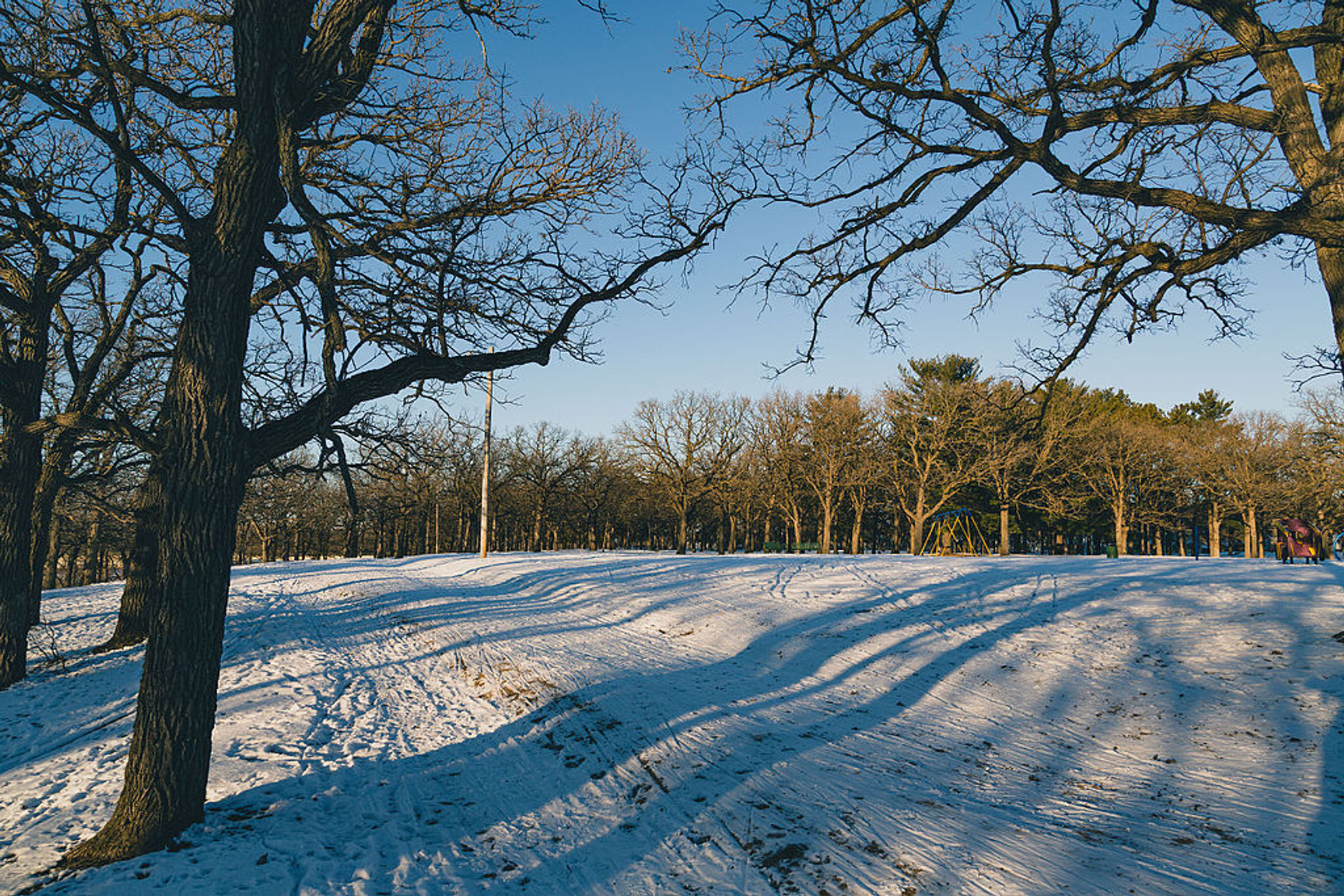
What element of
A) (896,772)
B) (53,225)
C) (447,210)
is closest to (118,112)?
(53,225)

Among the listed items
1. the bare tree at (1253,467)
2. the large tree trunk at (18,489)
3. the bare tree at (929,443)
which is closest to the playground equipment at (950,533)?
the bare tree at (929,443)

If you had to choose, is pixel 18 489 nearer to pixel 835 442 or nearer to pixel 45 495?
pixel 45 495

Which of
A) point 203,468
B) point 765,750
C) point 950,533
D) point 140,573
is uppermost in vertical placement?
point 203,468

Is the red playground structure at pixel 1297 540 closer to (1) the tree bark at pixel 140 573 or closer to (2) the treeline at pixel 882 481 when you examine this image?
(2) the treeline at pixel 882 481

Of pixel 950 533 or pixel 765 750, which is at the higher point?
pixel 950 533

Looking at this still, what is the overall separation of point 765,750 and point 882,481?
1581 inches

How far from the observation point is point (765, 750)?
20.7ft

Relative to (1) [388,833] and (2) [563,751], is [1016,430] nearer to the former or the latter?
(2) [563,751]

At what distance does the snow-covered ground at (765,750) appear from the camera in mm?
4246

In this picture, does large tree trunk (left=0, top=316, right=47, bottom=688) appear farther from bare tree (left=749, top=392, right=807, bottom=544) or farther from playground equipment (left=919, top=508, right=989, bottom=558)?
bare tree (left=749, top=392, right=807, bottom=544)

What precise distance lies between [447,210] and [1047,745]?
9326 millimetres

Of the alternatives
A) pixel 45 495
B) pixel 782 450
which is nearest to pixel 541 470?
pixel 782 450

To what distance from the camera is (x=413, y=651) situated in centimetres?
1103

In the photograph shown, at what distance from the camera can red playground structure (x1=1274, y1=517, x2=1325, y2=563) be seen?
20.4 m
